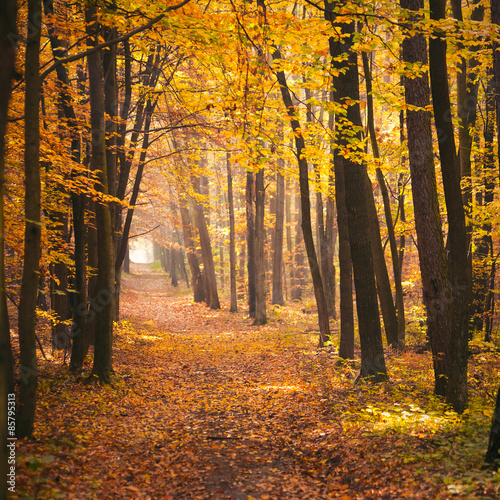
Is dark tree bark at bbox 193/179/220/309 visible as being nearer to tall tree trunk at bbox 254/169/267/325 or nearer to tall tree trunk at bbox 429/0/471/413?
tall tree trunk at bbox 254/169/267/325

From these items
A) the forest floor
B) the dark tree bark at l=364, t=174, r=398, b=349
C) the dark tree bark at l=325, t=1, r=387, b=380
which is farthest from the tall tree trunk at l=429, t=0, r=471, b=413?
the dark tree bark at l=364, t=174, r=398, b=349

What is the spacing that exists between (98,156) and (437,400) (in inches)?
289

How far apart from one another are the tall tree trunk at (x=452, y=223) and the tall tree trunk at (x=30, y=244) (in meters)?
5.41

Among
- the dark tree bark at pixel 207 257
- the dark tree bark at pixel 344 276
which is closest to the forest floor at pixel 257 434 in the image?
the dark tree bark at pixel 344 276

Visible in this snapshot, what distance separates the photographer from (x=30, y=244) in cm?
477

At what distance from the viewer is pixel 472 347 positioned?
1005 cm

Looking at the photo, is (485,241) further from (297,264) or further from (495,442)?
(297,264)

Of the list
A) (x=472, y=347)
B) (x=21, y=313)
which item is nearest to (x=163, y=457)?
(x=21, y=313)

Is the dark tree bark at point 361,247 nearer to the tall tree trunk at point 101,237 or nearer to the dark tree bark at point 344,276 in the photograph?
the dark tree bark at point 344,276

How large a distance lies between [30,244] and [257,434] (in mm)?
4266

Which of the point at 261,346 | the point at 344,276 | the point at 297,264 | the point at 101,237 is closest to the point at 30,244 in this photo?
the point at 101,237

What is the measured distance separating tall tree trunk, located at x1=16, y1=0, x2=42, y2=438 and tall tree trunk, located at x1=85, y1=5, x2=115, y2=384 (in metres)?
2.43

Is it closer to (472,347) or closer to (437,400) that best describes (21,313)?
(437,400)

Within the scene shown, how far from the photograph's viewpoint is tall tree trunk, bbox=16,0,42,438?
4750 millimetres
